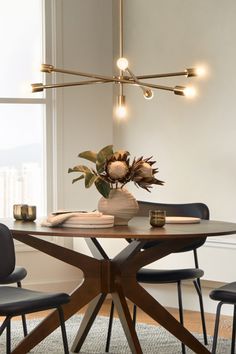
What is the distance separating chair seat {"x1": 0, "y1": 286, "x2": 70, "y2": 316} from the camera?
11.7 feet

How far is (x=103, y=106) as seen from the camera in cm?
642

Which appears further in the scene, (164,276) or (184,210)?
(184,210)

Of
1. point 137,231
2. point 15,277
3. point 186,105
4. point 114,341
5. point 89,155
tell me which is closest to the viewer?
point 137,231

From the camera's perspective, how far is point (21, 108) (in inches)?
245

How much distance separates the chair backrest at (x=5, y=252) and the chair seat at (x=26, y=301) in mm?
142

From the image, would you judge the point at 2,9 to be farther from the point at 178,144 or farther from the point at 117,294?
the point at 117,294

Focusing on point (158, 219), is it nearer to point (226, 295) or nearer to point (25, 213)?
point (226, 295)

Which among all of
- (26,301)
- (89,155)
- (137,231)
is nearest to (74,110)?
(89,155)

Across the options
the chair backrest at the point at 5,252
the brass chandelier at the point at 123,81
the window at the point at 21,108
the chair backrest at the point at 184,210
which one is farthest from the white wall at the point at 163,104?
the chair backrest at the point at 5,252

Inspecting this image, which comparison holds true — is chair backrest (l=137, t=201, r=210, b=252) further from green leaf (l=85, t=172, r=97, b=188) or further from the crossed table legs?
green leaf (l=85, t=172, r=97, b=188)

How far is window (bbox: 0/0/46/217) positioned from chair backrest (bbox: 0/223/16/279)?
247cm

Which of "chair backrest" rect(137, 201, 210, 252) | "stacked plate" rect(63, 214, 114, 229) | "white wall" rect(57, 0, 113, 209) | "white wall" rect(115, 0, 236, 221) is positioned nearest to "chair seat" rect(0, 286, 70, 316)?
"stacked plate" rect(63, 214, 114, 229)

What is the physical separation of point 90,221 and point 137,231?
0.31 metres

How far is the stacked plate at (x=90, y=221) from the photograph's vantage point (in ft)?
13.4
